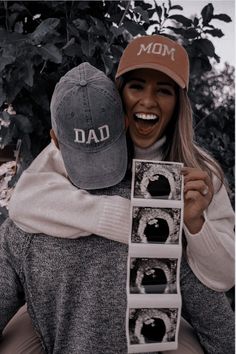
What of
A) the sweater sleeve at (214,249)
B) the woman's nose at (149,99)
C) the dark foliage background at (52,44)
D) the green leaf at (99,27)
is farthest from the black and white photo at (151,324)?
the green leaf at (99,27)

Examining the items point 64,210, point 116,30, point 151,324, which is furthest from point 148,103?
point 116,30

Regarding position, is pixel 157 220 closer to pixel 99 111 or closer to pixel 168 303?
pixel 168 303

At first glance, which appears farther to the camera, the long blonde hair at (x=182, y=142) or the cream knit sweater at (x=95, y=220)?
the long blonde hair at (x=182, y=142)

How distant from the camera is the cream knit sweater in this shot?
1.22 metres

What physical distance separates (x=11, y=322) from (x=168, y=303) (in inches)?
19.3

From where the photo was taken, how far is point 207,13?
2.08 metres

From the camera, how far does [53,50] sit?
5.69 ft

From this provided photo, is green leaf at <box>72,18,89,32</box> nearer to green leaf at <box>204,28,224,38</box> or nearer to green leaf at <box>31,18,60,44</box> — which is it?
green leaf at <box>31,18,60,44</box>

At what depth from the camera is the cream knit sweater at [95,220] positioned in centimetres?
122

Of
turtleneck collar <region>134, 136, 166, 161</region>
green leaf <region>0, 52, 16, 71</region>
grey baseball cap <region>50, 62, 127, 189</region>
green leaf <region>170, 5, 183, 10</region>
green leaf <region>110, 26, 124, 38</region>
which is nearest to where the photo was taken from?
grey baseball cap <region>50, 62, 127, 189</region>

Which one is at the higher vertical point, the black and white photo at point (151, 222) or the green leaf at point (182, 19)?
the green leaf at point (182, 19)

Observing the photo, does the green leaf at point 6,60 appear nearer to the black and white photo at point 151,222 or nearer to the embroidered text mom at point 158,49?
the embroidered text mom at point 158,49

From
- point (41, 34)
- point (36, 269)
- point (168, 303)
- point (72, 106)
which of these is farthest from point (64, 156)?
point (41, 34)

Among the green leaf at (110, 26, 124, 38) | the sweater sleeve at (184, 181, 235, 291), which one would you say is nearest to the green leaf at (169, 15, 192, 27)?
the green leaf at (110, 26, 124, 38)
